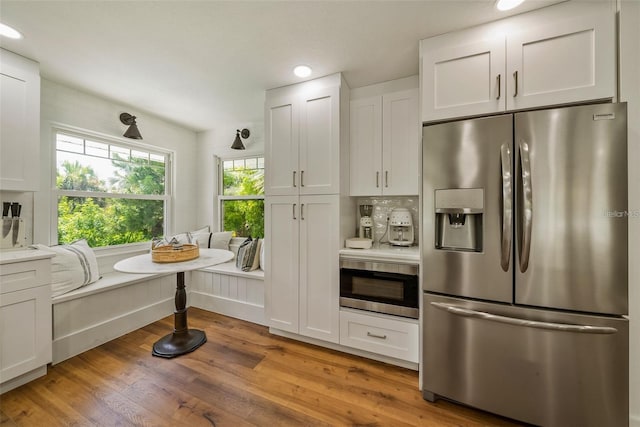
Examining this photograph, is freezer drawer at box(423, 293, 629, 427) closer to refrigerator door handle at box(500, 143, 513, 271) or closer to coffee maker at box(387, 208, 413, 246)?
refrigerator door handle at box(500, 143, 513, 271)

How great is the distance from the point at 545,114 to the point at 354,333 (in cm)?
197

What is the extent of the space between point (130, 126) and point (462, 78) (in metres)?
3.27

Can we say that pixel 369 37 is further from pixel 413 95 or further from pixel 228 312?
pixel 228 312

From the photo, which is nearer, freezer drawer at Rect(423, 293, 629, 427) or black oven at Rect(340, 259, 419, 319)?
freezer drawer at Rect(423, 293, 629, 427)

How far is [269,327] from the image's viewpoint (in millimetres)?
2529

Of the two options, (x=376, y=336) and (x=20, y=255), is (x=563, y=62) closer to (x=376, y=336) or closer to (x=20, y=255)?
(x=376, y=336)

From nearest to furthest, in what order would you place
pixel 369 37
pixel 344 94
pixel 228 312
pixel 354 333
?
pixel 369 37, pixel 354 333, pixel 344 94, pixel 228 312

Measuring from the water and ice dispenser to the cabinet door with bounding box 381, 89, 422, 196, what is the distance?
562mm

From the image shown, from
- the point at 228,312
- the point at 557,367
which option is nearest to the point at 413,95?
the point at 557,367

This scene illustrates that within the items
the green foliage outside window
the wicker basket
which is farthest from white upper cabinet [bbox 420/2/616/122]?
the green foliage outside window

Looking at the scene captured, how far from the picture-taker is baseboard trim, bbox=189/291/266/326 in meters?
2.72

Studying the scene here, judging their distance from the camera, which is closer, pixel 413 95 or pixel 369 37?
pixel 369 37

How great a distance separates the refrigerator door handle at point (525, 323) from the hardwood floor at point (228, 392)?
63cm

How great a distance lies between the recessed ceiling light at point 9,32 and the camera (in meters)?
1.61
